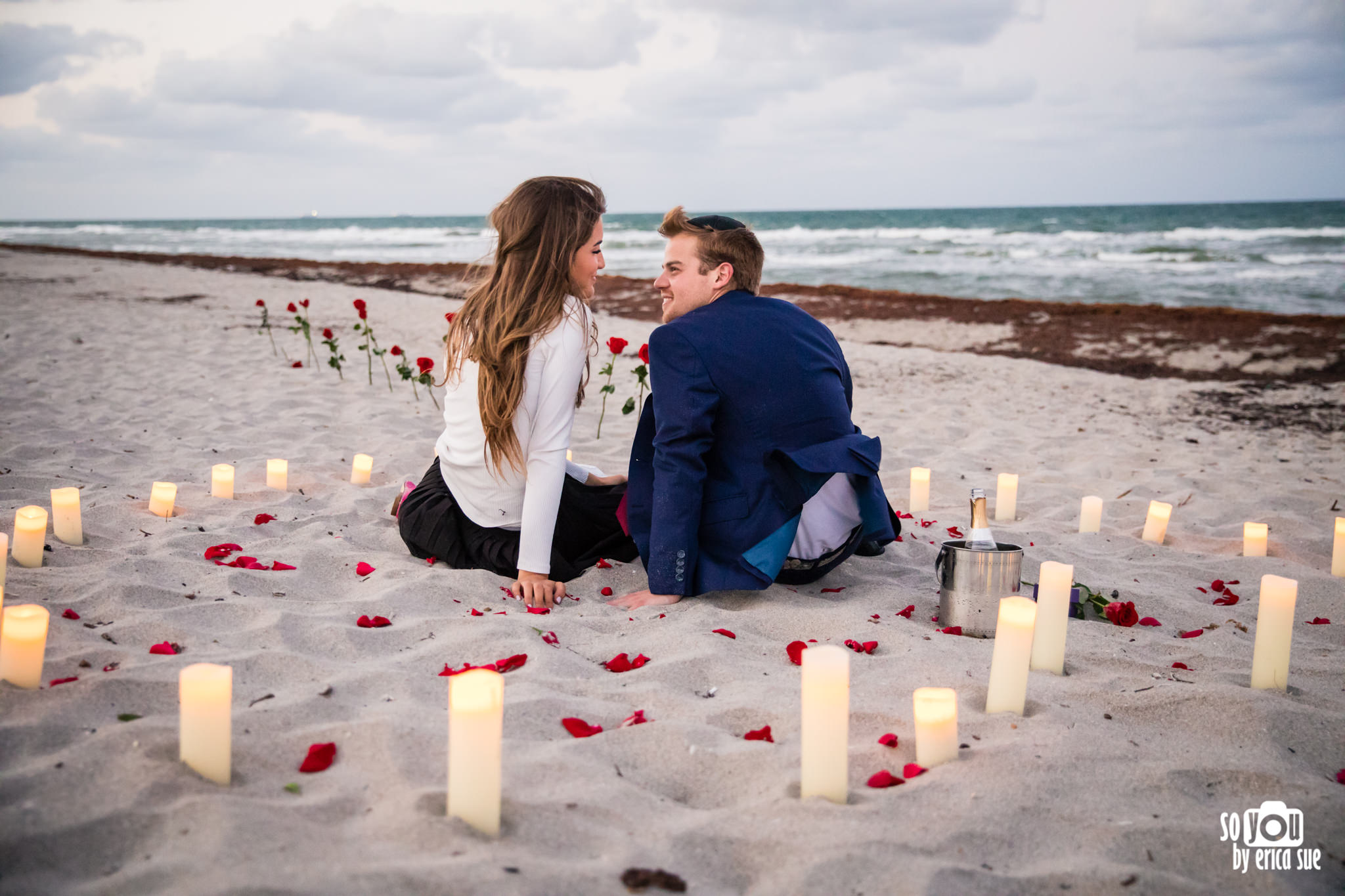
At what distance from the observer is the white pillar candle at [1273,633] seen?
2463 mm

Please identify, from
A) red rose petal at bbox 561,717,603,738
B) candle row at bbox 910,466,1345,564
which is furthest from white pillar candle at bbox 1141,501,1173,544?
red rose petal at bbox 561,717,603,738

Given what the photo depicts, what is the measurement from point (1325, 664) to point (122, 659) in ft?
11.8

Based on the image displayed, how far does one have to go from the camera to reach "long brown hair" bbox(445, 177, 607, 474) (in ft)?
9.89

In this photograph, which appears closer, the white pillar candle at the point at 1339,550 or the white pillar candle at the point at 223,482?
the white pillar candle at the point at 1339,550

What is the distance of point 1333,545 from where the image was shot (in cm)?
372

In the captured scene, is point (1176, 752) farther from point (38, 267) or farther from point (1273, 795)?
point (38, 267)

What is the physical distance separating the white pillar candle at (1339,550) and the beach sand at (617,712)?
14 cm

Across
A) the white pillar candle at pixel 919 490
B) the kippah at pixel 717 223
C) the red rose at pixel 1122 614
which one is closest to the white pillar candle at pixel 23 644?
the kippah at pixel 717 223

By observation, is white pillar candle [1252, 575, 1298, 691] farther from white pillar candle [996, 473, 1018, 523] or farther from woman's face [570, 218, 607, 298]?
woman's face [570, 218, 607, 298]

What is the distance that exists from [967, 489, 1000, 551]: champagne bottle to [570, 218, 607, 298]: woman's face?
153 cm

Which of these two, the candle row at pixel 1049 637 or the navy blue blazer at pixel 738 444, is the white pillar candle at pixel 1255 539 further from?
the navy blue blazer at pixel 738 444

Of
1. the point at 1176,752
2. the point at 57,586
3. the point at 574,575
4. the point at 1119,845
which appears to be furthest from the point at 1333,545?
the point at 57,586

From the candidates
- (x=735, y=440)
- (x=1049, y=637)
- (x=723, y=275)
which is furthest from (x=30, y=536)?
(x=1049, y=637)

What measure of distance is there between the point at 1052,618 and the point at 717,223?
5.59ft
